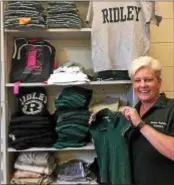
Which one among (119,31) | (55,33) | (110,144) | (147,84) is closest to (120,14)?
(119,31)

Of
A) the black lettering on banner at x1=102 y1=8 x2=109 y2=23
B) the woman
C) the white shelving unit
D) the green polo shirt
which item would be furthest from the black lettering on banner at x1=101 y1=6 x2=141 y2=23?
the green polo shirt

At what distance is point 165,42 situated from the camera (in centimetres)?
259

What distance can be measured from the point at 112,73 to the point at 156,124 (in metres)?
0.79

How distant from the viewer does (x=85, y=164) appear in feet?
8.22

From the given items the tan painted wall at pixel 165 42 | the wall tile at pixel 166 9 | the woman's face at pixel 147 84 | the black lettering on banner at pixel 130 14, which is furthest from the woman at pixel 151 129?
the wall tile at pixel 166 9

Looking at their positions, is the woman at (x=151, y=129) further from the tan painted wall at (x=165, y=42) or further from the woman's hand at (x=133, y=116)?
the tan painted wall at (x=165, y=42)

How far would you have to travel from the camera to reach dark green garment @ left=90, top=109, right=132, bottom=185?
1.95 metres

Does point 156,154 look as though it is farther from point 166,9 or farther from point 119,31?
point 166,9

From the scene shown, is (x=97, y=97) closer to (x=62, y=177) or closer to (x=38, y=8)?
(x=62, y=177)

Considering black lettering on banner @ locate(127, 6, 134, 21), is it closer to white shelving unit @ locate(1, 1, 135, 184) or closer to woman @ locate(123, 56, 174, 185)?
white shelving unit @ locate(1, 1, 135, 184)

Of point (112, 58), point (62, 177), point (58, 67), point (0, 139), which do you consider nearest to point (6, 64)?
point (58, 67)

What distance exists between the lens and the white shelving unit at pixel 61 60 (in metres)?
2.24

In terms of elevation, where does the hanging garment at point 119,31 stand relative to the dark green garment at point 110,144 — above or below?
above

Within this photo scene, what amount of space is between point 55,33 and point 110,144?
0.96 meters
